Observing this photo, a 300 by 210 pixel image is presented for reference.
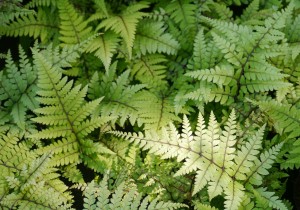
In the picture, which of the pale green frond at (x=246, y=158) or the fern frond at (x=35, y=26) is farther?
the fern frond at (x=35, y=26)

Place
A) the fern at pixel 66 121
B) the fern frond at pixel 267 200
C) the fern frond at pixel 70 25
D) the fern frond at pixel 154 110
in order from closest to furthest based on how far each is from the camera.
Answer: the fern frond at pixel 267 200 → the fern at pixel 66 121 → the fern frond at pixel 154 110 → the fern frond at pixel 70 25

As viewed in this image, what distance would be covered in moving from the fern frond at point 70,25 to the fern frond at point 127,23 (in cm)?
22

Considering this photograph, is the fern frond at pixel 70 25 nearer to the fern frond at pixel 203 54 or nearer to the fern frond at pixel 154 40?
the fern frond at pixel 154 40

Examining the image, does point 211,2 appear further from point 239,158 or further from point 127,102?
point 239,158

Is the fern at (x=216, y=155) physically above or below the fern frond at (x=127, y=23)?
below

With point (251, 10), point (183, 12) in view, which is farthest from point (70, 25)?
point (251, 10)

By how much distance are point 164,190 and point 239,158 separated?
29.3 inches

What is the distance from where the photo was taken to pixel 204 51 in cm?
354

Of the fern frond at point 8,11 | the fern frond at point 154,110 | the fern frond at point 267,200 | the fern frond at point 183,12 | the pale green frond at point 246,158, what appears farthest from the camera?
the fern frond at point 183,12

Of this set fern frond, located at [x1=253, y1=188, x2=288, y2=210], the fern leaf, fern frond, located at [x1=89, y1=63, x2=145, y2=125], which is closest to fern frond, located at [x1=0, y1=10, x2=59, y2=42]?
fern frond, located at [x1=89, y1=63, x2=145, y2=125]

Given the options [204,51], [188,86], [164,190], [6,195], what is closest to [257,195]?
[164,190]


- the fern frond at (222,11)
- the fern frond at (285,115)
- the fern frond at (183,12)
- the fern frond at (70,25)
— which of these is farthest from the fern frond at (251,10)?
the fern frond at (70,25)

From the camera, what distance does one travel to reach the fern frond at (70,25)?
145 inches

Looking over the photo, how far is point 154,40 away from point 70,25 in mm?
856
